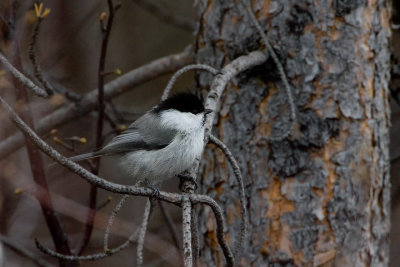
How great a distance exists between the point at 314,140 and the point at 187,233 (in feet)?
3.59

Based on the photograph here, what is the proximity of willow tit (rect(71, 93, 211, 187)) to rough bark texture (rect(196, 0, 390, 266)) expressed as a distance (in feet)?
0.85

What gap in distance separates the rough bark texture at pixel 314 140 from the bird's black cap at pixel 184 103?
10.3 inches

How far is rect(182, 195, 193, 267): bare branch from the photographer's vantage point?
4.40 ft

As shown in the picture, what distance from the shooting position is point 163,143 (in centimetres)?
232

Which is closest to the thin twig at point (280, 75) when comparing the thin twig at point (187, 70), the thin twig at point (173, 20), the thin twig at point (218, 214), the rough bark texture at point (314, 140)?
the rough bark texture at point (314, 140)

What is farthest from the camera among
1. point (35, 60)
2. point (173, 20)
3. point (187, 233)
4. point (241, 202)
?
point (173, 20)

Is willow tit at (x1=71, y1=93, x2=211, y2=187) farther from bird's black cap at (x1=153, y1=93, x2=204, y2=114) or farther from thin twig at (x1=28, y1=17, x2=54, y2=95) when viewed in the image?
thin twig at (x1=28, y1=17, x2=54, y2=95)

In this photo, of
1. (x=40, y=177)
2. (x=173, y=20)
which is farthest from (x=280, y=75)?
(x=173, y=20)

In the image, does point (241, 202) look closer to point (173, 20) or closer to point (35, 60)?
point (35, 60)

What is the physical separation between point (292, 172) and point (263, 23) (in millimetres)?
746

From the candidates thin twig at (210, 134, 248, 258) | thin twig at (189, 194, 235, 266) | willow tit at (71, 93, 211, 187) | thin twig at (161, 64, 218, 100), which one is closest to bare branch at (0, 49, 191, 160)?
willow tit at (71, 93, 211, 187)

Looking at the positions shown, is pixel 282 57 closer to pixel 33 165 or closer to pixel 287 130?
pixel 287 130

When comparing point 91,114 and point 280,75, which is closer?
point 280,75

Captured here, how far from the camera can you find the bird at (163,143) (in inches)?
87.4
